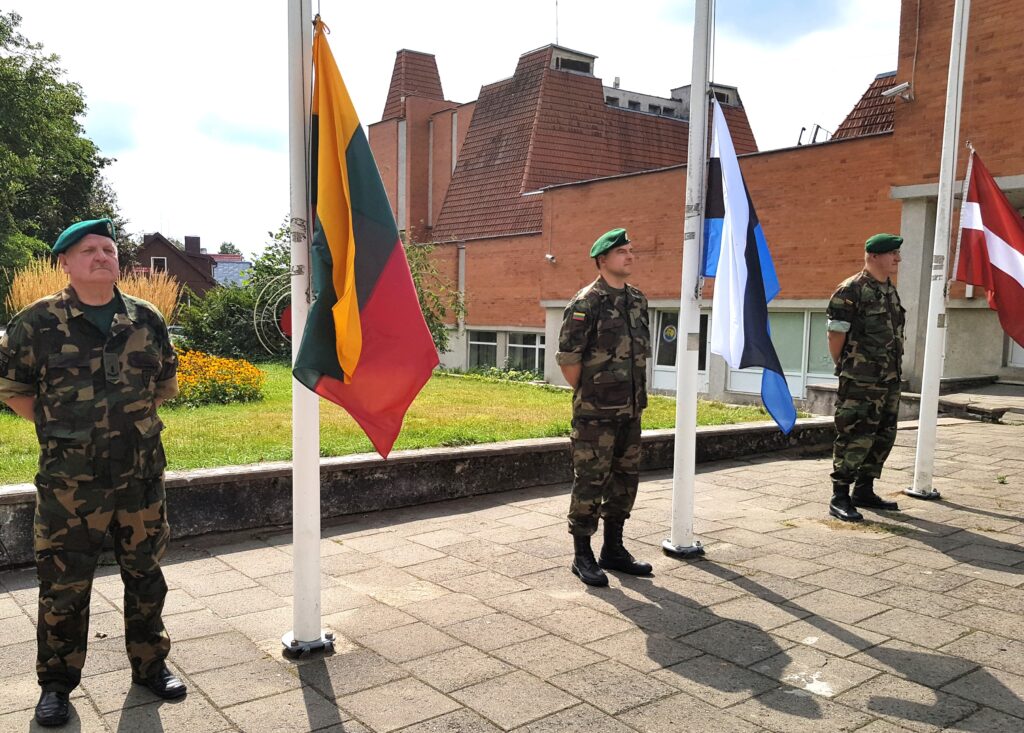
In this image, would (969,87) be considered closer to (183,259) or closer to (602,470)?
(602,470)

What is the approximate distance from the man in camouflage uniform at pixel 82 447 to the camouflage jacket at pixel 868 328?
5.10 metres

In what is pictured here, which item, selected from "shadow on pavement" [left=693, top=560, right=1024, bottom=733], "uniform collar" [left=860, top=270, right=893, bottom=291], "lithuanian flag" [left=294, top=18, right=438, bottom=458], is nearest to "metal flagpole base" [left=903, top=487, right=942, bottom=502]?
"uniform collar" [left=860, top=270, right=893, bottom=291]

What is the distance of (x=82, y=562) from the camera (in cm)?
330

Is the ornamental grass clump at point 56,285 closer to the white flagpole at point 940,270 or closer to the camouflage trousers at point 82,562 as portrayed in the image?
the camouflage trousers at point 82,562

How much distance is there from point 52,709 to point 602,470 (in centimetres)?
303

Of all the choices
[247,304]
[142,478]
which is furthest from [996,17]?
[247,304]

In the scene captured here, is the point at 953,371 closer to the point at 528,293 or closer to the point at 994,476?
the point at 994,476

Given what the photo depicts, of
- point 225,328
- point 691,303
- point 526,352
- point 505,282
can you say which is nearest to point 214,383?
point 691,303

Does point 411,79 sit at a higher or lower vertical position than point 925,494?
higher

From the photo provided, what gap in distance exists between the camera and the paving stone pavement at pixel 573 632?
3.26 m

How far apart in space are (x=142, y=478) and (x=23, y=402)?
554mm

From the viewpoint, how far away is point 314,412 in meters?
3.83

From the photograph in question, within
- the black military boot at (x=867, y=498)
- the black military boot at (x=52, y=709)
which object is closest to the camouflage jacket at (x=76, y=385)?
the black military boot at (x=52, y=709)

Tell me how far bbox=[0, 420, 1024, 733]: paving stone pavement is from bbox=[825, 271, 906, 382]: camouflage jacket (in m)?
1.19
